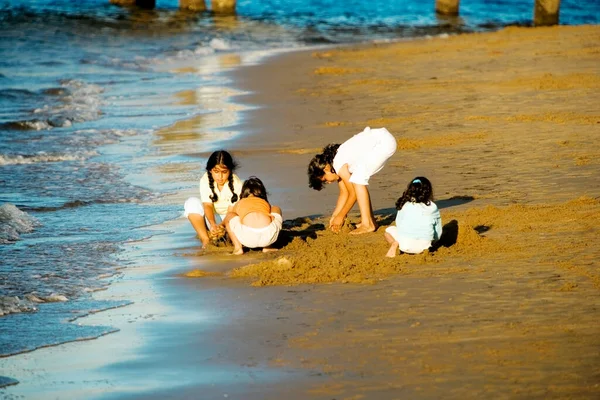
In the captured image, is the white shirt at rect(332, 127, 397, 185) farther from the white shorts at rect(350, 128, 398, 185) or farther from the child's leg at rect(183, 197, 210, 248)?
the child's leg at rect(183, 197, 210, 248)

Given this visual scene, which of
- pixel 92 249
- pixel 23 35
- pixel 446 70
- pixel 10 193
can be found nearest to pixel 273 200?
pixel 92 249

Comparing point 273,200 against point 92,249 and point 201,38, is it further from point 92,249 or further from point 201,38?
point 201,38

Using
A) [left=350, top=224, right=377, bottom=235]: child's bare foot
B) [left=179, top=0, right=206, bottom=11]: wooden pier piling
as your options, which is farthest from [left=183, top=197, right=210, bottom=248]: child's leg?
[left=179, top=0, right=206, bottom=11]: wooden pier piling

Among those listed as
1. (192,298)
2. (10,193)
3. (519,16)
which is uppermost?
(192,298)

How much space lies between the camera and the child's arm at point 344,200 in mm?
8094

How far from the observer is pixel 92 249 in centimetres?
795

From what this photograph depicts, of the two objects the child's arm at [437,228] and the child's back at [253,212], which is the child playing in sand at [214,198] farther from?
the child's arm at [437,228]

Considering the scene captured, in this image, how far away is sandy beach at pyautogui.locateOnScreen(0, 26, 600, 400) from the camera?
4.76 meters

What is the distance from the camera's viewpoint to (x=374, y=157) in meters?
8.28

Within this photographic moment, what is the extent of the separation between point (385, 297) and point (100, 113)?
10.9m

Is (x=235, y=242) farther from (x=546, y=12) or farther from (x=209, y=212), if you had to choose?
(x=546, y=12)

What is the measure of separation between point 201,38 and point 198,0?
1042 cm

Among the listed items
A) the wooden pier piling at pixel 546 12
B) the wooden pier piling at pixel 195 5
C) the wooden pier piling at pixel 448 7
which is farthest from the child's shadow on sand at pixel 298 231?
the wooden pier piling at pixel 195 5

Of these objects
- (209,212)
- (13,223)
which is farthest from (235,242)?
(13,223)
